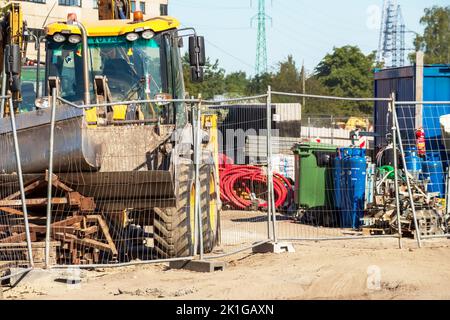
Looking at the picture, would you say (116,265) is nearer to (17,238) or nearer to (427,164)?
(17,238)

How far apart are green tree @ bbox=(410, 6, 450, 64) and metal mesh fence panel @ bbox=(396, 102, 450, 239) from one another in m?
54.6

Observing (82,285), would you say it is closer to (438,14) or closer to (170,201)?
(170,201)

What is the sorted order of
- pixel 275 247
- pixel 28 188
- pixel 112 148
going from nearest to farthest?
pixel 28 188 → pixel 112 148 → pixel 275 247

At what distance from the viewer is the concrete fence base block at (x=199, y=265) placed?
11602 mm

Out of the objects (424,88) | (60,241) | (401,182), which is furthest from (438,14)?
(60,241)

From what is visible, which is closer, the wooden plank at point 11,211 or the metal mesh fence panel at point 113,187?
the metal mesh fence panel at point 113,187

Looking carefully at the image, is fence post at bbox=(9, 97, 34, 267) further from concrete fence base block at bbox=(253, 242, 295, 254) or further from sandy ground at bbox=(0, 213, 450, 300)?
concrete fence base block at bbox=(253, 242, 295, 254)

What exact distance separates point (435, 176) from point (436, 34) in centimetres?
6088

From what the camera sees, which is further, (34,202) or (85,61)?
(85,61)

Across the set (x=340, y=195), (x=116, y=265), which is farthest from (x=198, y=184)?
(x=340, y=195)

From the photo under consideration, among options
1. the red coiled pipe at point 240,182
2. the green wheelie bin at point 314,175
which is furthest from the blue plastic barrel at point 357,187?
the red coiled pipe at point 240,182

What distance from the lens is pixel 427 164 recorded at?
1655cm

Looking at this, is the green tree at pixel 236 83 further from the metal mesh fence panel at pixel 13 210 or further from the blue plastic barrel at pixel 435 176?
the metal mesh fence panel at pixel 13 210

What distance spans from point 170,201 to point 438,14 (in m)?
64.9
